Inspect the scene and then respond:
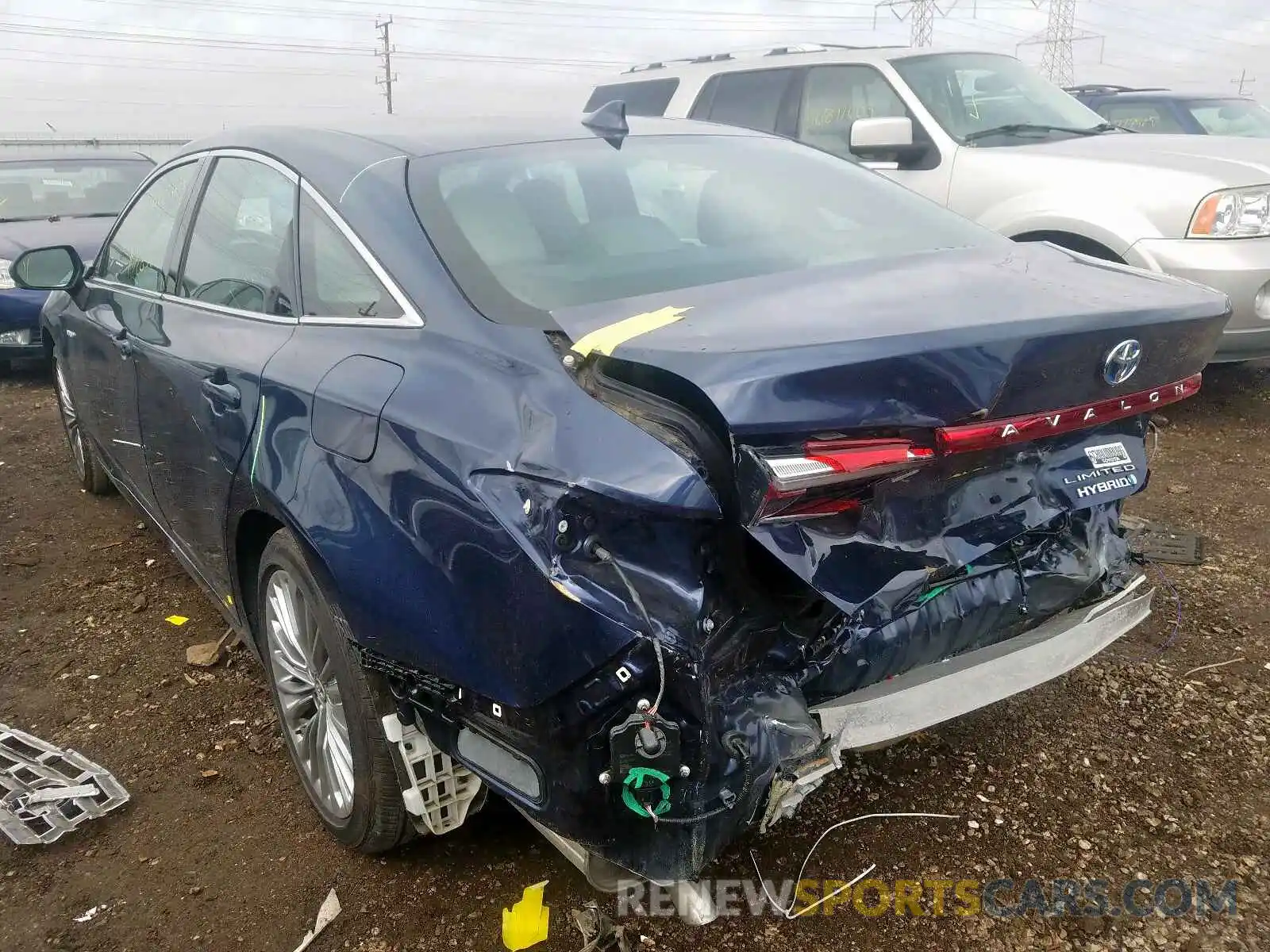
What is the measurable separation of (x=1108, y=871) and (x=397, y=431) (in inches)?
73.7

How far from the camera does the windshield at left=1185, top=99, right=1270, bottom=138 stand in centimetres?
911

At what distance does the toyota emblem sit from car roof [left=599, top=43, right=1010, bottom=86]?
4.64 m

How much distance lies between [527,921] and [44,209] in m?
8.55

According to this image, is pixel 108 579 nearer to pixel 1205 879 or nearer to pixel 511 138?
pixel 511 138

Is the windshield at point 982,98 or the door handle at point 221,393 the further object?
the windshield at point 982,98

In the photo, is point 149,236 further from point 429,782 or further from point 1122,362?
point 1122,362

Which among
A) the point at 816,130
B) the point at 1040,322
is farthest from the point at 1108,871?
the point at 816,130

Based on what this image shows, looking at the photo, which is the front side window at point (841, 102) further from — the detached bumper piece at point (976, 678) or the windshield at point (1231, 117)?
the windshield at point (1231, 117)

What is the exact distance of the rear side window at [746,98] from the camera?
6441 mm

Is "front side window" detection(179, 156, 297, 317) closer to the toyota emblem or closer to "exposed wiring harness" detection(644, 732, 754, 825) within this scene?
"exposed wiring harness" detection(644, 732, 754, 825)

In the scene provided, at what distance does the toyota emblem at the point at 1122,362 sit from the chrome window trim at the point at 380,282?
1.35 metres

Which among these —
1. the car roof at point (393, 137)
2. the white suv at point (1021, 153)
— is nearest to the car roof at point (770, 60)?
the white suv at point (1021, 153)

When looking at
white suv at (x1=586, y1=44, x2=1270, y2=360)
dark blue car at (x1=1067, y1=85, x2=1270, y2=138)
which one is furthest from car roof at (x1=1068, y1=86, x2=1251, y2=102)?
white suv at (x1=586, y1=44, x2=1270, y2=360)

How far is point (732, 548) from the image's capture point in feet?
5.52
